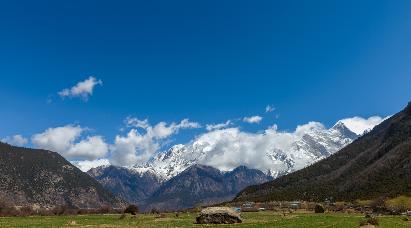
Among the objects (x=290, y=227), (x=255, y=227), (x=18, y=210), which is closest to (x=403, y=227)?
(x=290, y=227)

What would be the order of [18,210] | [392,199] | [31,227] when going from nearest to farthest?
[31,227], [18,210], [392,199]

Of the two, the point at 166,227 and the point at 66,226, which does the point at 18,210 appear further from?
the point at 166,227

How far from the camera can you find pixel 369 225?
1897 inches

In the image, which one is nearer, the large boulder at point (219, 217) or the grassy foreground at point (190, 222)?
the grassy foreground at point (190, 222)

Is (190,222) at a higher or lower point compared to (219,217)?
lower

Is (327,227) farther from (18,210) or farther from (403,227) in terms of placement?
(18,210)

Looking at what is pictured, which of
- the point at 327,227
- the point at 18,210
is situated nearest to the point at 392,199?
the point at 18,210

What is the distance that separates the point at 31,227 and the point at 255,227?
912 inches

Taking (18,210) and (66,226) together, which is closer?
(66,226)

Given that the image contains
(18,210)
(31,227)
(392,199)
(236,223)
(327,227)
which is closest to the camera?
(327,227)

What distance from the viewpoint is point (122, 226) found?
52531 mm

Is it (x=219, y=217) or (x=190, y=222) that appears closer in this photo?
(x=219, y=217)

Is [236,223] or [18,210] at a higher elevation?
[18,210]

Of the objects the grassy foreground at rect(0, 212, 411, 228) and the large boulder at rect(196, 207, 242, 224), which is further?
the large boulder at rect(196, 207, 242, 224)
